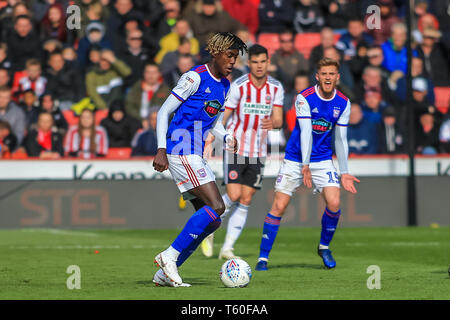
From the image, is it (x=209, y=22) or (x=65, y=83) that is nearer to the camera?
(x=65, y=83)

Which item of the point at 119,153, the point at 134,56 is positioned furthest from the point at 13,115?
the point at 134,56

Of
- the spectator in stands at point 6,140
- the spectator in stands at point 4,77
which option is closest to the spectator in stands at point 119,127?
A: the spectator in stands at point 6,140

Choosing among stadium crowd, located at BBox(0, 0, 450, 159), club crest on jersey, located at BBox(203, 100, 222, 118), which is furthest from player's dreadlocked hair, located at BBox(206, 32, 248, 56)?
stadium crowd, located at BBox(0, 0, 450, 159)

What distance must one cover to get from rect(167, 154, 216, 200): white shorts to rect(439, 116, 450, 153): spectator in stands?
31.5ft

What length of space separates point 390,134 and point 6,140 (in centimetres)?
667

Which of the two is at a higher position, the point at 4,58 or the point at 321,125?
the point at 4,58

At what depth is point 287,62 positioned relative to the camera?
17125 mm

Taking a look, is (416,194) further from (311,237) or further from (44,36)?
(44,36)

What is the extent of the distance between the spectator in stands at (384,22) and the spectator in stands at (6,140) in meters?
7.10

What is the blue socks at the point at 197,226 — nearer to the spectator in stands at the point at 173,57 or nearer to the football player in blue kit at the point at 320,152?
the football player in blue kit at the point at 320,152

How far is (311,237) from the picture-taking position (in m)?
14.2

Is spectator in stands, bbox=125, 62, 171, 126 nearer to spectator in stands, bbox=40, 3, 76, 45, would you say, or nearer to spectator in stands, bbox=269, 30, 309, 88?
spectator in stands, bbox=40, 3, 76, 45

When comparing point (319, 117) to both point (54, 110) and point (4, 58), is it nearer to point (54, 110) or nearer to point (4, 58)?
point (54, 110)
